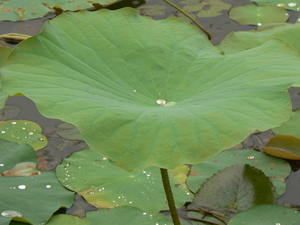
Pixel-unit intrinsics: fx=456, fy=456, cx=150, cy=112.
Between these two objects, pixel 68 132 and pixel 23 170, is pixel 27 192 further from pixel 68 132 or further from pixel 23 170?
pixel 68 132

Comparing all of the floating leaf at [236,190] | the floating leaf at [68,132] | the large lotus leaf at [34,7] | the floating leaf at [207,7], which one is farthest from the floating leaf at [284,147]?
the large lotus leaf at [34,7]

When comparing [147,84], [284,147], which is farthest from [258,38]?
[147,84]

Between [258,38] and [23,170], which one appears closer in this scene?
[23,170]

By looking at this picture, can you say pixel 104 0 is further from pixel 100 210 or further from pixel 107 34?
pixel 100 210

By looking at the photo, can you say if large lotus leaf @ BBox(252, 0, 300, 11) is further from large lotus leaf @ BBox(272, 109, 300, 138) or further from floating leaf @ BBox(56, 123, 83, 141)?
floating leaf @ BBox(56, 123, 83, 141)

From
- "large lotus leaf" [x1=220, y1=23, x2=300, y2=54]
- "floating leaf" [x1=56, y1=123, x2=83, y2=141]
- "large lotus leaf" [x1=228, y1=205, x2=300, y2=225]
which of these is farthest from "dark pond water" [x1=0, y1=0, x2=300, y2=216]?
"large lotus leaf" [x1=220, y1=23, x2=300, y2=54]
